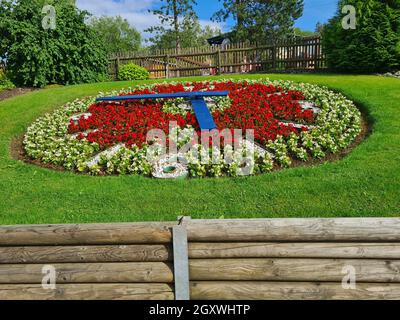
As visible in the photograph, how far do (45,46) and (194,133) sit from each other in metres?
9.03

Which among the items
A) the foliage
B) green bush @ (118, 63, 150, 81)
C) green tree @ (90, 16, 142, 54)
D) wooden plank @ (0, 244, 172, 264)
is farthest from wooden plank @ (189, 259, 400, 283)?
green tree @ (90, 16, 142, 54)

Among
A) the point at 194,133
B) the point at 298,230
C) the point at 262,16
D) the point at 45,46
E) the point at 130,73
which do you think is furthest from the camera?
the point at 262,16

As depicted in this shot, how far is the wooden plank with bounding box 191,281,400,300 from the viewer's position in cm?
304

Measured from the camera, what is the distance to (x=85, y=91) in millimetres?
12102

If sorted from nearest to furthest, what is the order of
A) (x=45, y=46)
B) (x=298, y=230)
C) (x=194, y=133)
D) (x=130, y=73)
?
(x=298, y=230), (x=194, y=133), (x=45, y=46), (x=130, y=73)

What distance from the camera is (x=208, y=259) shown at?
316 centimetres

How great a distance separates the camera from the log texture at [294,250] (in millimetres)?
2990

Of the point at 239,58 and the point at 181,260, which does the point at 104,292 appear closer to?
the point at 181,260

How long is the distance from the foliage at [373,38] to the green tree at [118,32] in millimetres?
52952

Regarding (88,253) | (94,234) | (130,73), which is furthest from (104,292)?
(130,73)

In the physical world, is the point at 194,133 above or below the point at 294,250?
above

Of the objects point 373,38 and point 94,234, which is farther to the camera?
point 373,38

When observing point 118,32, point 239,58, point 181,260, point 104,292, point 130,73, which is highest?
point 118,32

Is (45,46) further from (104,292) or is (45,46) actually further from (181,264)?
(181,264)
